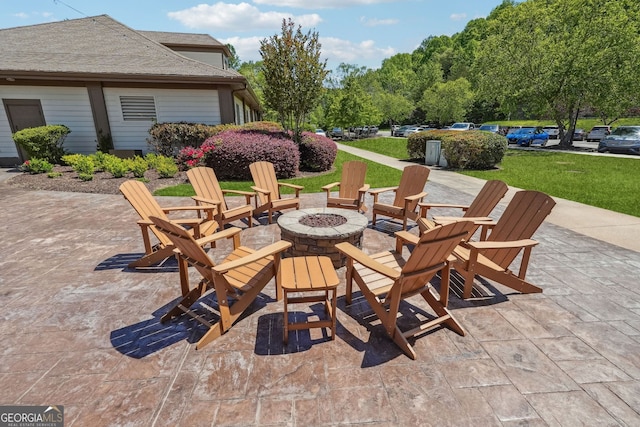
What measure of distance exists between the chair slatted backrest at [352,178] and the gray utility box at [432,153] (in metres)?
8.54

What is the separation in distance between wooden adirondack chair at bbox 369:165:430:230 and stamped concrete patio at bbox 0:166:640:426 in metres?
1.87

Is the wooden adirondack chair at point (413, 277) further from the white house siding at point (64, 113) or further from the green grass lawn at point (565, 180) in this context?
the white house siding at point (64, 113)

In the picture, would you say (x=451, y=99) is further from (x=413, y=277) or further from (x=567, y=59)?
(x=413, y=277)

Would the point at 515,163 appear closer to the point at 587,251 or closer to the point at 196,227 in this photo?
the point at 587,251

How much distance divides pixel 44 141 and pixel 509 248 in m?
14.2

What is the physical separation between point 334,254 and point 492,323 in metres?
1.90

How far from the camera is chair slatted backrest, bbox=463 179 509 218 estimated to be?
14.2 ft

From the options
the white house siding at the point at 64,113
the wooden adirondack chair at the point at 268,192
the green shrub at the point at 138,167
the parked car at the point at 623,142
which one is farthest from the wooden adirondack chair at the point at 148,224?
the parked car at the point at 623,142

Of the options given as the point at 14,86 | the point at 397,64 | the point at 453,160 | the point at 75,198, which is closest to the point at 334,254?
the point at 75,198

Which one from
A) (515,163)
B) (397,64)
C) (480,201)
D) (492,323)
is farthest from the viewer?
(397,64)

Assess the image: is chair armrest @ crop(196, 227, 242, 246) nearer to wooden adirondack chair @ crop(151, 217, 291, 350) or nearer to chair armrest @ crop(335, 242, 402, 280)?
wooden adirondack chair @ crop(151, 217, 291, 350)

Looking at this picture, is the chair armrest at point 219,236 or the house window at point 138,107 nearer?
the chair armrest at point 219,236

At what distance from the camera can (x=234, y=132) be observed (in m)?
11.0

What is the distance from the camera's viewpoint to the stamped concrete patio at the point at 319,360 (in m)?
2.08
